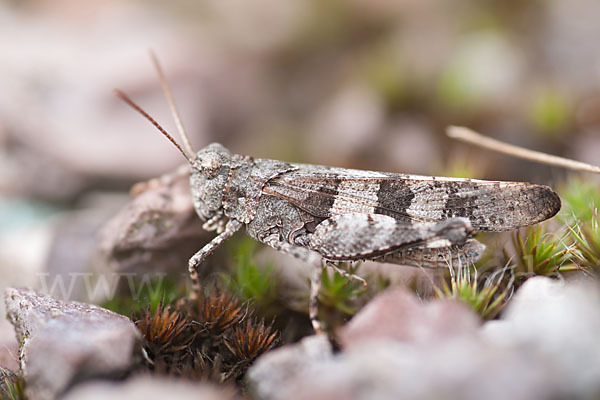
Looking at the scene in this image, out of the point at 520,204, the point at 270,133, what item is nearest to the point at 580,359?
the point at 520,204

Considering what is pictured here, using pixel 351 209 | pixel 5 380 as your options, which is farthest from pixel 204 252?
pixel 5 380

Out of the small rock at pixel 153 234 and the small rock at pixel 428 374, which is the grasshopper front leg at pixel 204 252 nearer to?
the small rock at pixel 153 234

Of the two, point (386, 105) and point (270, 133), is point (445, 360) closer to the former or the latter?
point (386, 105)

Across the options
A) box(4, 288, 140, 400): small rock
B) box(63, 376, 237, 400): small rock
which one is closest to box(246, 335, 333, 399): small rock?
box(63, 376, 237, 400): small rock

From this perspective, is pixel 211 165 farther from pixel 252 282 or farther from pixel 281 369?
pixel 281 369

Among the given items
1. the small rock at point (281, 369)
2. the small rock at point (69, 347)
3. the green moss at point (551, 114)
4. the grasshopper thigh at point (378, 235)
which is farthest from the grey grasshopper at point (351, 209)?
the green moss at point (551, 114)
